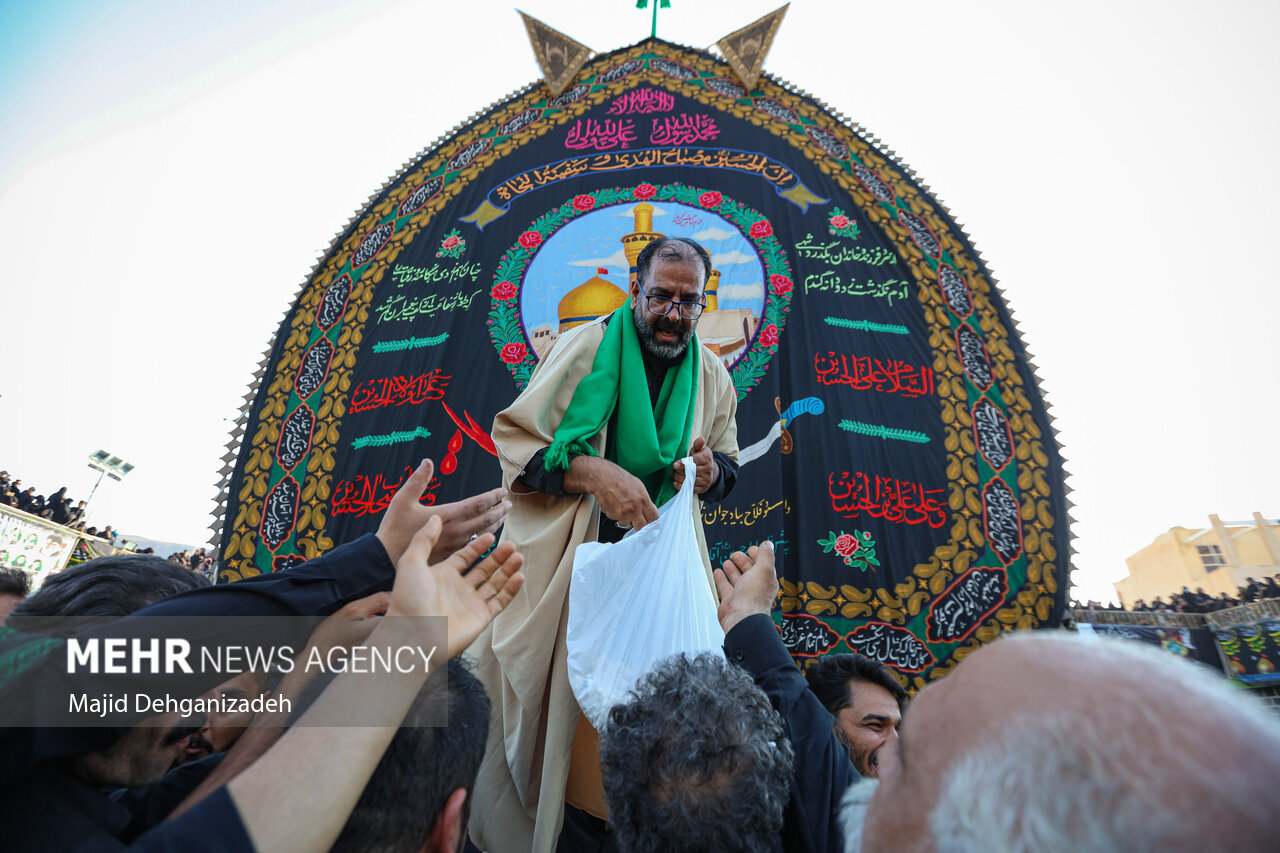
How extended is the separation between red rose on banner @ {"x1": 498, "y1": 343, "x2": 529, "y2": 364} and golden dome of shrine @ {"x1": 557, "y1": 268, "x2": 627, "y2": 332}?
281 mm

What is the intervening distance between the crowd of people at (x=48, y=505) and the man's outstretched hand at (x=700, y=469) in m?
8.56

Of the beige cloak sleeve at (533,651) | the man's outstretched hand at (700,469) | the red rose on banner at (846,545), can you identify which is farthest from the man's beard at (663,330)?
the red rose on banner at (846,545)

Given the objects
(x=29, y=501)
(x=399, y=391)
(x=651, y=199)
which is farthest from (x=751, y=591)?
(x=29, y=501)

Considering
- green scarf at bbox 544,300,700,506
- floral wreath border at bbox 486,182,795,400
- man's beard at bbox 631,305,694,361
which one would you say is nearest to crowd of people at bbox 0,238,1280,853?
green scarf at bbox 544,300,700,506

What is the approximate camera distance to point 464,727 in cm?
87

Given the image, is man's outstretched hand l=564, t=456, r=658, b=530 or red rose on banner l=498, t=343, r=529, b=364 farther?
red rose on banner l=498, t=343, r=529, b=364

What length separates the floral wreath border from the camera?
13.4ft

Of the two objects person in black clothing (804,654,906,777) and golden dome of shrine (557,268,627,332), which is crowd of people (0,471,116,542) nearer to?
golden dome of shrine (557,268,627,332)

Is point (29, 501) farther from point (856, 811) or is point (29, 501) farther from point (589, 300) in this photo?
point (856, 811)

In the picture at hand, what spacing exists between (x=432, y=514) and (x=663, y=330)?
3.17ft

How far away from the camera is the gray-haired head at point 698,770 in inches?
32.0

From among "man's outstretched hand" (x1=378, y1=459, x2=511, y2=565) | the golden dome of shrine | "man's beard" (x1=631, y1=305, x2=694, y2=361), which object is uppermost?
the golden dome of shrine

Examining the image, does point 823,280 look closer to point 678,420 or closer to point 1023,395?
point 1023,395

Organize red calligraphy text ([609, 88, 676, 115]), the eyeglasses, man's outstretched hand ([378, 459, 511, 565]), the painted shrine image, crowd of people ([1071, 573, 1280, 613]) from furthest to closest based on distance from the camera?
red calligraphy text ([609, 88, 676, 115])
crowd of people ([1071, 573, 1280, 613])
the painted shrine image
the eyeglasses
man's outstretched hand ([378, 459, 511, 565])
